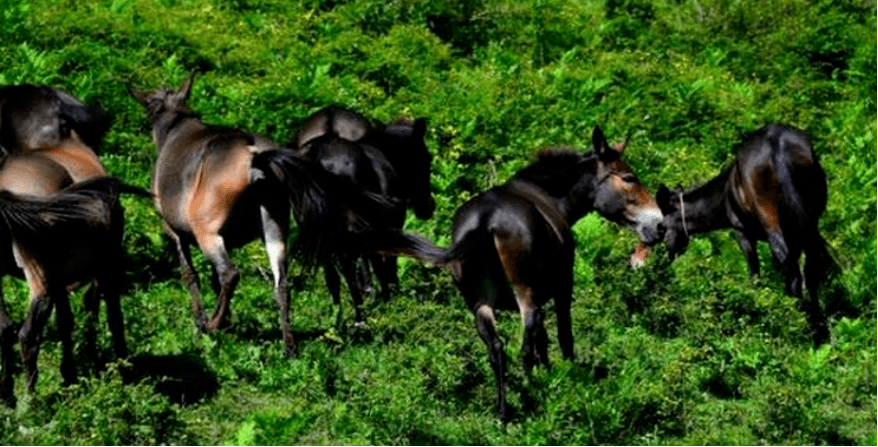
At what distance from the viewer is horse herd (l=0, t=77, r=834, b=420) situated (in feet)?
34.0

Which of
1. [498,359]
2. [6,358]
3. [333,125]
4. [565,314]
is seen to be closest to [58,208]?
[6,358]

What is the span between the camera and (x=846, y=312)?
15.2m

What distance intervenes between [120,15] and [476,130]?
18.4 feet

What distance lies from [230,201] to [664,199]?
6.06 m

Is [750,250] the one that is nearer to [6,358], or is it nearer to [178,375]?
[178,375]

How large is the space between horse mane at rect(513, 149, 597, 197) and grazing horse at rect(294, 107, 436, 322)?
110cm

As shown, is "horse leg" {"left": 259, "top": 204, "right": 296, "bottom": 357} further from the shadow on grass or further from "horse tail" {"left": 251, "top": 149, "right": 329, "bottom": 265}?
the shadow on grass

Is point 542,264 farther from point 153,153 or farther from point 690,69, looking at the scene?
point 690,69

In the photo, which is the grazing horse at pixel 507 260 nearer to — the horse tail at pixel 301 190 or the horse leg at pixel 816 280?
the horse tail at pixel 301 190

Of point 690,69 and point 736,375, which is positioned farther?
point 690,69

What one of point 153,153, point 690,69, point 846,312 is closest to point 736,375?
point 846,312

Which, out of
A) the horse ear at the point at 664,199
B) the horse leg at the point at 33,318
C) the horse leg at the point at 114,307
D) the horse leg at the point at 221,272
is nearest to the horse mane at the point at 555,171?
the horse leg at the point at 221,272

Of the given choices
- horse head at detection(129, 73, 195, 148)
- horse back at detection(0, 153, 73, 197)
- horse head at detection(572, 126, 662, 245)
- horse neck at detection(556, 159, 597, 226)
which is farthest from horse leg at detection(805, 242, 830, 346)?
horse back at detection(0, 153, 73, 197)

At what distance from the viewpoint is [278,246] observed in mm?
12188
